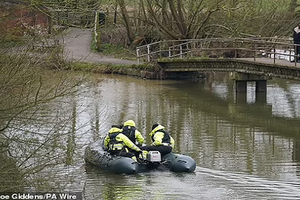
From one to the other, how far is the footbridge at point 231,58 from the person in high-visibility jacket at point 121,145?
10.3 meters

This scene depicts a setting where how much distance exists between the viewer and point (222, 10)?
124 ft

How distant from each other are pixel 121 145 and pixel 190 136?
18.7 feet

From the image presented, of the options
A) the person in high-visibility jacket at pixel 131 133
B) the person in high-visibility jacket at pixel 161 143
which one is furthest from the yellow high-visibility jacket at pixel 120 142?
the person in high-visibility jacket at pixel 161 143

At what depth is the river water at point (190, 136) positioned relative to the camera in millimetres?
15028

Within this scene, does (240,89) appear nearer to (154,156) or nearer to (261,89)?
(261,89)

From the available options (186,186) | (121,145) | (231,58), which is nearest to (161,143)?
(121,145)

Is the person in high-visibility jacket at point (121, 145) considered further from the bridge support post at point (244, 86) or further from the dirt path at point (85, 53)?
the dirt path at point (85, 53)

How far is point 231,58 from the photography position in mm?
32688

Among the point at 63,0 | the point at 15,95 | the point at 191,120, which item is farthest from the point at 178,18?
the point at 15,95

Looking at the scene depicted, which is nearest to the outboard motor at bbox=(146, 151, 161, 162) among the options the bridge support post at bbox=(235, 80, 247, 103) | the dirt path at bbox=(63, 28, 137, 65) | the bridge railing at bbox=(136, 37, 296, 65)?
the bridge support post at bbox=(235, 80, 247, 103)

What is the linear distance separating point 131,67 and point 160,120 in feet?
40.9

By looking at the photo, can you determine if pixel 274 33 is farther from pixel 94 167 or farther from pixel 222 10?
pixel 94 167

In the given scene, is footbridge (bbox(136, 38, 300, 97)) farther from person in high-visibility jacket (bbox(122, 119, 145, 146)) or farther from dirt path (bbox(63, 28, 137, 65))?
person in high-visibility jacket (bbox(122, 119, 145, 146))

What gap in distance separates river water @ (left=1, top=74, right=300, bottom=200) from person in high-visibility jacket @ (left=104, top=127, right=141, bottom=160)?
2.00 ft
